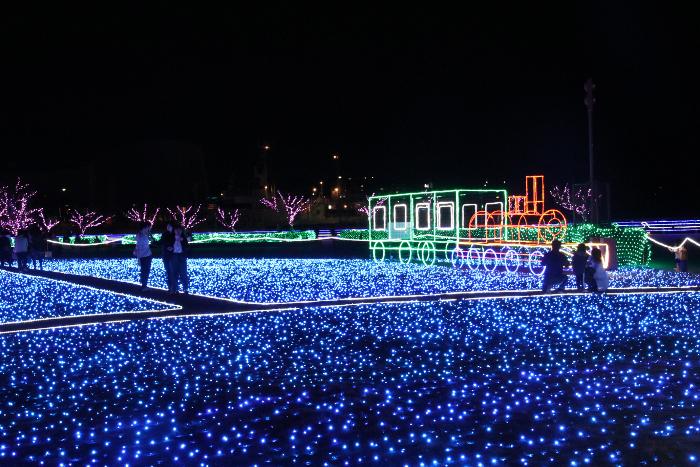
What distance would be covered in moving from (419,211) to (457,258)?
9.33 ft

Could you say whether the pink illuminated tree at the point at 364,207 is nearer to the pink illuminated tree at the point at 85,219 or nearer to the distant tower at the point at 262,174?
the distant tower at the point at 262,174

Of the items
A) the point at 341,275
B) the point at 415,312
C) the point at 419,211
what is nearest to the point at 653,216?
the point at 419,211

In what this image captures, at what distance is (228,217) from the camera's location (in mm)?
78812

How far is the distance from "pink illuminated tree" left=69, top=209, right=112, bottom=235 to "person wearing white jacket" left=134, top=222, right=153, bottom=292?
52.1 m

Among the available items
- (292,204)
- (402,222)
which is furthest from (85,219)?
(402,222)

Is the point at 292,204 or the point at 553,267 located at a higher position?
the point at 292,204

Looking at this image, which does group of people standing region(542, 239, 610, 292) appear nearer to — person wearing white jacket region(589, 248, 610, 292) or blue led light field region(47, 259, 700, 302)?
person wearing white jacket region(589, 248, 610, 292)

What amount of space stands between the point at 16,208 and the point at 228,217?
18.2 metres

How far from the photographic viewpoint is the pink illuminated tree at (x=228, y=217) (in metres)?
76.3

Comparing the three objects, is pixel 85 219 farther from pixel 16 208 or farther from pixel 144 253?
pixel 144 253

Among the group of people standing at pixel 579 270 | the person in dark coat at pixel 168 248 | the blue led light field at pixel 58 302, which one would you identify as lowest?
the blue led light field at pixel 58 302

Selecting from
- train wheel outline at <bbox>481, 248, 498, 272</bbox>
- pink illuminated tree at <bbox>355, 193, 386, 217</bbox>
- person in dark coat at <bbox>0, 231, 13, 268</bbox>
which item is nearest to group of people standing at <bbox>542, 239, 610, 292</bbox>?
train wheel outline at <bbox>481, 248, 498, 272</bbox>

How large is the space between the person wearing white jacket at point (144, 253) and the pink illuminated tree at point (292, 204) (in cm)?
6225

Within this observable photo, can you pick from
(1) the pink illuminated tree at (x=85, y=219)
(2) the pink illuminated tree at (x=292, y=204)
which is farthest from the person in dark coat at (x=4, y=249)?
(2) the pink illuminated tree at (x=292, y=204)
